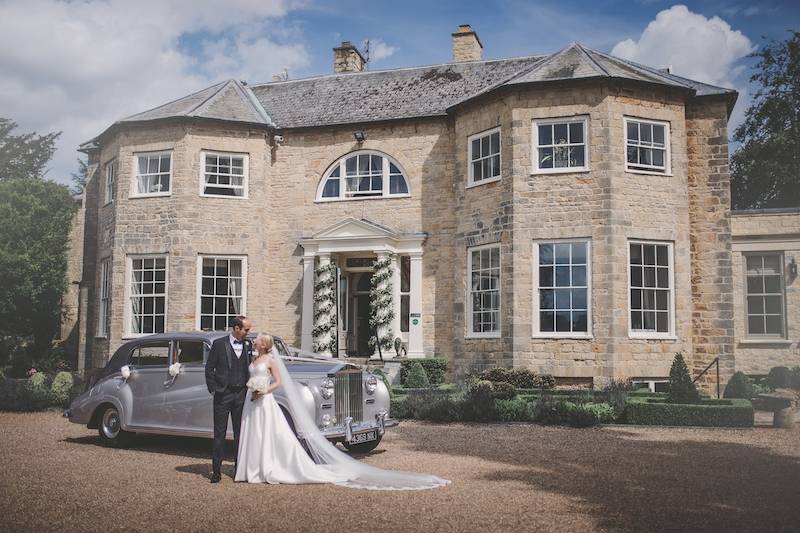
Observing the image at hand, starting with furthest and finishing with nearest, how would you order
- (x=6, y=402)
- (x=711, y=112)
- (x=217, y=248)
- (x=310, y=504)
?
(x=217, y=248) → (x=711, y=112) → (x=6, y=402) → (x=310, y=504)

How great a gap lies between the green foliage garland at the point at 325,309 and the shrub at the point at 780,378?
11791 mm

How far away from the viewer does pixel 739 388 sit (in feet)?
56.4

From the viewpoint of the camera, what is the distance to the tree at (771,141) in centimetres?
2623

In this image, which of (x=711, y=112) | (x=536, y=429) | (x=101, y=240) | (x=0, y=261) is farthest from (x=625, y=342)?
(x=0, y=261)

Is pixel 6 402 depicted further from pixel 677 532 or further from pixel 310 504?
pixel 677 532

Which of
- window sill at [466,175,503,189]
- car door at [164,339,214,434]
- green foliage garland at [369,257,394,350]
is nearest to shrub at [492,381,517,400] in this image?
green foliage garland at [369,257,394,350]

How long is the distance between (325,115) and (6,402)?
11.6m

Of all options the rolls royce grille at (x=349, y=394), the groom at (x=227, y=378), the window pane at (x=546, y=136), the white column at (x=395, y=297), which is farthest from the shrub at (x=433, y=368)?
the groom at (x=227, y=378)

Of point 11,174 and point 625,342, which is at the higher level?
point 11,174

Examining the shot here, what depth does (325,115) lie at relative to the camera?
2231 centimetres

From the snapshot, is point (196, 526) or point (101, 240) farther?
point (101, 240)

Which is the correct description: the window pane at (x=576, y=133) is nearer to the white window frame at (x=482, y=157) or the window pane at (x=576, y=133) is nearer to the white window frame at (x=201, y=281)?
the white window frame at (x=482, y=157)

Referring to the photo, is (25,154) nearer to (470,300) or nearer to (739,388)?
(470,300)

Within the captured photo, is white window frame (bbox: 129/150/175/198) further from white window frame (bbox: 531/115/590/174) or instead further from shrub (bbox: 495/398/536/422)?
shrub (bbox: 495/398/536/422)
